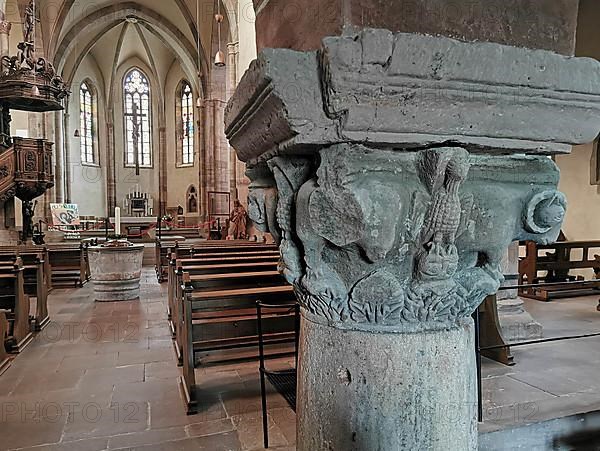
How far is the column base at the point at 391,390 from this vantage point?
120cm

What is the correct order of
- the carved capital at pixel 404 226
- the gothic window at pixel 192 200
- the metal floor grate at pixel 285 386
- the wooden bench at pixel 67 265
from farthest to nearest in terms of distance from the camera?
the gothic window at pixel 192 200, the wooden bench at pixel 67 265, the metal floor grate at pixel 285 386, the carved capital at pixel 404 226

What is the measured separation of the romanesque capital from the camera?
0.96 metres

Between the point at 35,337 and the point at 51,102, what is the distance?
7.40 meters

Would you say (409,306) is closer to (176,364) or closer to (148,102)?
(176,364)

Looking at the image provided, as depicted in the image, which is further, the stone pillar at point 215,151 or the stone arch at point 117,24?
the stone arch at point 117,24

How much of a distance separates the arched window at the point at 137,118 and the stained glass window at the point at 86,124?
147 centimetres

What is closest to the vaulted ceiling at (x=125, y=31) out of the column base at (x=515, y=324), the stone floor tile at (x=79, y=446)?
the column base at (x=515, y=324)

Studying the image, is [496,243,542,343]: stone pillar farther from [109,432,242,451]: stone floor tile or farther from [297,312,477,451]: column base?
[297,312,477,451]: column base

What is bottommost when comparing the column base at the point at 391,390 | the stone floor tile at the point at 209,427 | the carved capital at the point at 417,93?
the stone floor tile at the point at 209,427

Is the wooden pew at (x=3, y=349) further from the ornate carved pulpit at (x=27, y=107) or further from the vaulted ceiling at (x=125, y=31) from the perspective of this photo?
the vaulted ceiling at (x=125, y=31)

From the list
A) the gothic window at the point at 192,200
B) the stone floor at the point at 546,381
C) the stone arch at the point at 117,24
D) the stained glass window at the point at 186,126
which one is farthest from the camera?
the stained glass window at the point at 186,126

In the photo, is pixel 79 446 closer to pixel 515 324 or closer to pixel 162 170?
pixel 515 324

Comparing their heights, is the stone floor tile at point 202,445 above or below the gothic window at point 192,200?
Answer: below

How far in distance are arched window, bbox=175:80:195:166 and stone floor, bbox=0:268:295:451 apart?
17613 mm
